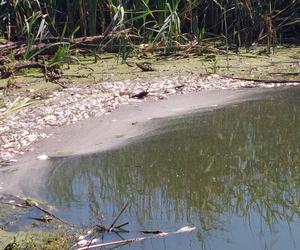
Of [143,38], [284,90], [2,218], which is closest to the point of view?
[2,218]

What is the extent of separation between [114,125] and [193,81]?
61.2 inches

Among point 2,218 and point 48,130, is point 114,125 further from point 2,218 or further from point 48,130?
point 2,218

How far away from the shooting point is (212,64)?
802cm

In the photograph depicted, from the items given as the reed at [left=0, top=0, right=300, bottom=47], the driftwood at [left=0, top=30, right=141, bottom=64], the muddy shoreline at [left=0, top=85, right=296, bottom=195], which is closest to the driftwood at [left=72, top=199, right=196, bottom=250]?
the muddy shoreline at [left=0, top=85, right=296, bottom=195]

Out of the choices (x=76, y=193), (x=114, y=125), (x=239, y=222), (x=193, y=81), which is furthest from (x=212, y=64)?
(x=239, y=222)

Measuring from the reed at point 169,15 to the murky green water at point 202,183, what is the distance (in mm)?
2379

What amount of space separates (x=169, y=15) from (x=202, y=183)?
390cm

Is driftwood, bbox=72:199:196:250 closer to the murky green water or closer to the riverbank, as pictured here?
the murky green water

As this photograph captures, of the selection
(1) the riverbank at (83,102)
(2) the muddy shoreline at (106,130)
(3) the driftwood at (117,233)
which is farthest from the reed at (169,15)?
(3) the driftwood at (117,233)

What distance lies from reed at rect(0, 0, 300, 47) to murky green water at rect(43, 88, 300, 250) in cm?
238

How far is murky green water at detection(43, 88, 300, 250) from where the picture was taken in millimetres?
3959

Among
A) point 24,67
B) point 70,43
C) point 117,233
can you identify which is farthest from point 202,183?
point 70,43

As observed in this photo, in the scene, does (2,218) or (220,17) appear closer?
(2,218)

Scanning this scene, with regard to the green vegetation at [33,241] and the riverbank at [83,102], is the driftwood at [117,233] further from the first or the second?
the riverbank at [83,102]
